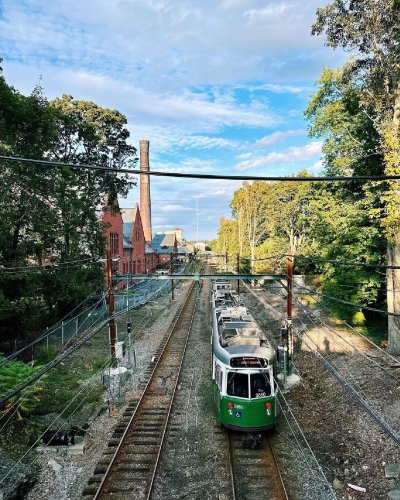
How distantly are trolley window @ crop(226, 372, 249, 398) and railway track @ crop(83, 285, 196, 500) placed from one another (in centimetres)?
299

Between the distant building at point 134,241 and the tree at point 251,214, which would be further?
the distant building at point 134,241

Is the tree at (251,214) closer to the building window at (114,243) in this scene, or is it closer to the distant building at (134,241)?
the distant building at (134,241)

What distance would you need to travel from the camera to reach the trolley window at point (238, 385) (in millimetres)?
12531

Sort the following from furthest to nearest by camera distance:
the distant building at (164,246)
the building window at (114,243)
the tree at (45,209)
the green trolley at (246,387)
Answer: the distant building at (164,246) < the building window at (114,243) < the tree at (45,209) < the green trolley at (246,387)

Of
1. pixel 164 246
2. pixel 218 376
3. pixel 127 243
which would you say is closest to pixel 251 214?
pixel 127 243

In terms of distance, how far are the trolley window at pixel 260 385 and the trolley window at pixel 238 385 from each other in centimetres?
20

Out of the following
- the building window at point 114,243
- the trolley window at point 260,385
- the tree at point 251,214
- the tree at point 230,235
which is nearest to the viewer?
the trolley window at point 260,385

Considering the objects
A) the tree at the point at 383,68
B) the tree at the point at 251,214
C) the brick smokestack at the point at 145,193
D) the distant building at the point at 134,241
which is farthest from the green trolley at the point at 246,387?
the brick smokestack at the point at 145,193

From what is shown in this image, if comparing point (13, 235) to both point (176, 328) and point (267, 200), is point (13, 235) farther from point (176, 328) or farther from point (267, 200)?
point (267, 200)

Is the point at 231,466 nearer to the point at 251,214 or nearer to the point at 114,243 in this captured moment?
the point at 114,243

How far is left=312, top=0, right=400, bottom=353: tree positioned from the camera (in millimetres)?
17484

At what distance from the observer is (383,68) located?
717 inches

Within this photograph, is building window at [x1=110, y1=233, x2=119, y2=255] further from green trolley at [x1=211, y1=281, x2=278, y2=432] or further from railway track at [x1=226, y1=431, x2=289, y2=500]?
railway track at [x1=226, y1=431, x2=289, y2=500]

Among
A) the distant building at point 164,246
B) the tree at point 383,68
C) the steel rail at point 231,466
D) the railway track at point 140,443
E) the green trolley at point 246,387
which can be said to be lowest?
the railway track at point 140,443
